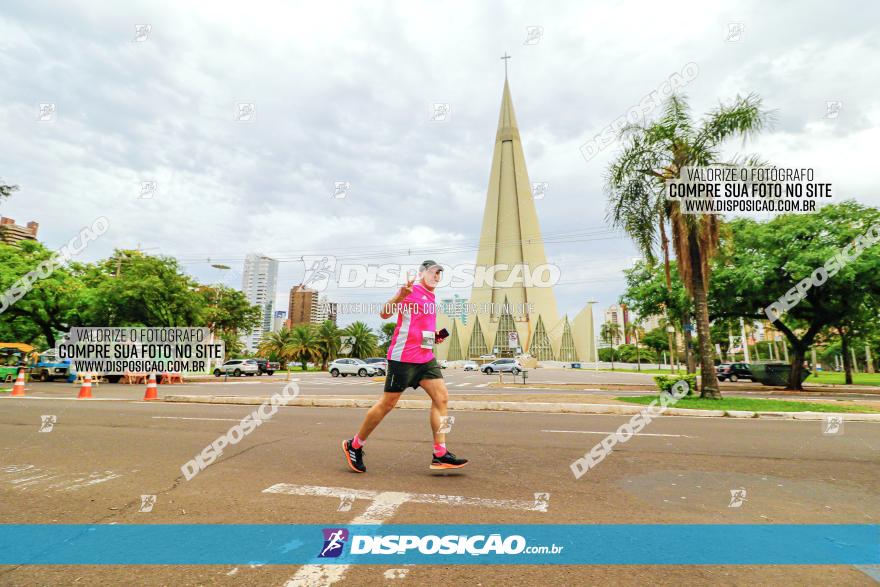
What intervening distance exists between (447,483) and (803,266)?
20.0m

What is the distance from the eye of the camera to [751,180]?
13.3 metres

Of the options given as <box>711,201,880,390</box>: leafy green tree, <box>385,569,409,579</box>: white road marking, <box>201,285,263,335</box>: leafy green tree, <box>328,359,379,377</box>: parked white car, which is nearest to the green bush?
<box>711,201,880,390</box>: leafy green tree

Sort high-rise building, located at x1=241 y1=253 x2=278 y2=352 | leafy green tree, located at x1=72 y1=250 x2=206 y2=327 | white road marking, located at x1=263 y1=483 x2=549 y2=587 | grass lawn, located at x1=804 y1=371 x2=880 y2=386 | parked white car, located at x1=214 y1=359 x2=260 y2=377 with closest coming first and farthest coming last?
white road marking, located at x1=263 y1=483 x2=549 y2=587, leafy green tree, located at x1=72 y1=250 x2=206 y2=327, grass lawn, located at x1=804 y1=371 x2=880 y2=386, parked white car, located at x1=214 y1=359 x2=260 y2=377, high-rise building, located at x1=241 y1=253 x2=278 y2=352

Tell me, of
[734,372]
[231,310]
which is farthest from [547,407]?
[231,310]

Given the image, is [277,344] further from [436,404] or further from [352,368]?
[436,404]

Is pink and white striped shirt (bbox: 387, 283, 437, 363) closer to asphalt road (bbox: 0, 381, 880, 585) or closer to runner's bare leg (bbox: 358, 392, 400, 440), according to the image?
runner's bare leg (bbox: 358, 392, 400, 440)

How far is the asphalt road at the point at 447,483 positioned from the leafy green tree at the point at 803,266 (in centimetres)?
1312

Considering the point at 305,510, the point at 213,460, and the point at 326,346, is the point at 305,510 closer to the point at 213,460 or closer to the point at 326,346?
the point at 213,460

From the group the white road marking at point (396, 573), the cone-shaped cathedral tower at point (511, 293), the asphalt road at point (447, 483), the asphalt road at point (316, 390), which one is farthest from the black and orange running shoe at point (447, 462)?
the cone-shaped cathedral tower at point (511, 293)

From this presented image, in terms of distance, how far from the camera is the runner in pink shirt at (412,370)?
4379 millimetres

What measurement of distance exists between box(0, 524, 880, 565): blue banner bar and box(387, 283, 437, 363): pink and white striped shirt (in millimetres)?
1753

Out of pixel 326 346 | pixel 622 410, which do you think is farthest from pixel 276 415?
pixel 326 346

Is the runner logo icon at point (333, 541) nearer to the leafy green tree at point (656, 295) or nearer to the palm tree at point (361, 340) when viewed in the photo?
the leafy green tree at point (656, 295)

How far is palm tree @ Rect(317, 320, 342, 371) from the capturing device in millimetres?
49250
